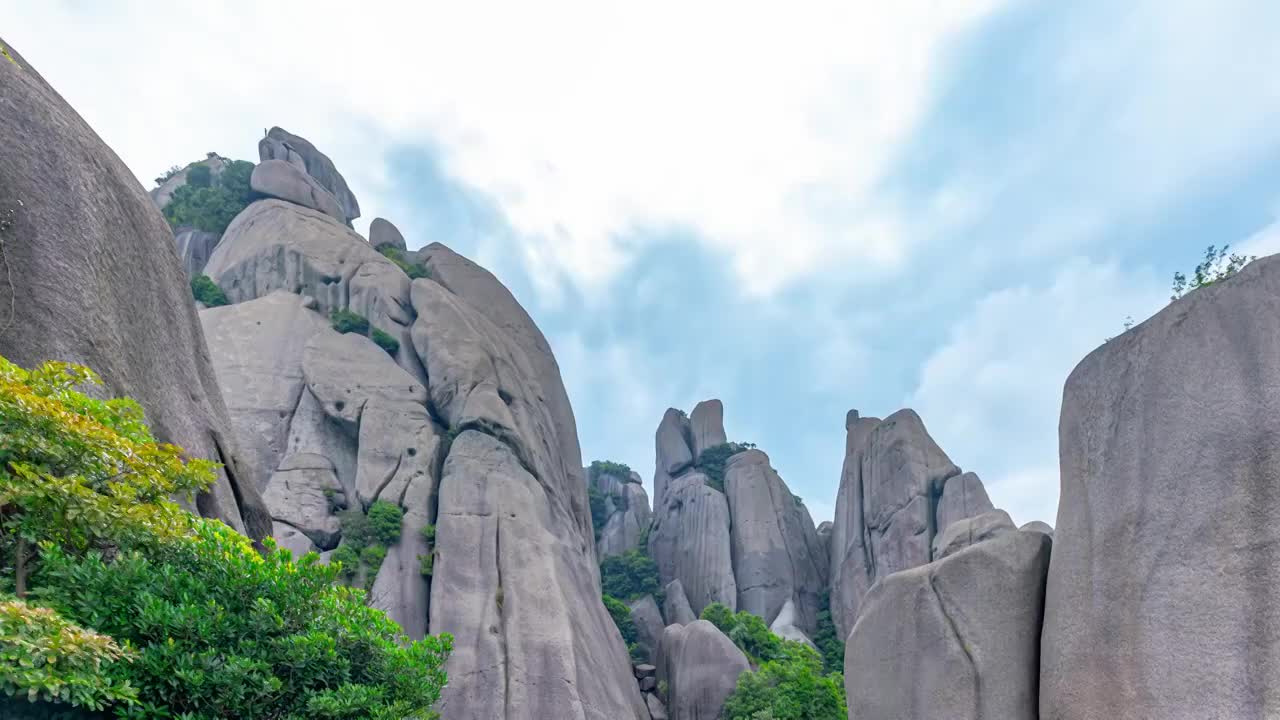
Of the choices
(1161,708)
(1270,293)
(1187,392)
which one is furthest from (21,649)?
(1270,293)

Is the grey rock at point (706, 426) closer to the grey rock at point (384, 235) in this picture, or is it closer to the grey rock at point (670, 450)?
the grey rock at point (670, 450)

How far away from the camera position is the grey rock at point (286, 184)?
45984 millimetres

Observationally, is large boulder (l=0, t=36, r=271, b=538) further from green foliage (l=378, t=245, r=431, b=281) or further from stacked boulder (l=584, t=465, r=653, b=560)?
stacked boulder (l=584, t=465, r=653, b=560)

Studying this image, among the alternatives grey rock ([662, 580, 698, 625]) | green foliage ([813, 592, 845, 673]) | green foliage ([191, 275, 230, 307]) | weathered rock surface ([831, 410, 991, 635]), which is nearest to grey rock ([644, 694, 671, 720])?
green foliage ([813, 592, 845, 673])

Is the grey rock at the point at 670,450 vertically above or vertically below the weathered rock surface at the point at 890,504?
above

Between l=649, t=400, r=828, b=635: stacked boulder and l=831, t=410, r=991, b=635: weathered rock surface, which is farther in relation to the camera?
l=649, t=400, r=828, b=635: stacked boulder

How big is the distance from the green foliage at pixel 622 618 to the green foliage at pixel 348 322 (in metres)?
17.2

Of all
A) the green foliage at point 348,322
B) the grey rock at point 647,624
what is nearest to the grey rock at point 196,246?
the green foliage at point 348,322

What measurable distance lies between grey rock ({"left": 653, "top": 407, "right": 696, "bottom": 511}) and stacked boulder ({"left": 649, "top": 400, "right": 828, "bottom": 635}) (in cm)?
12

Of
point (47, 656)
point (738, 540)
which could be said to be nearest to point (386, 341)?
point (738, 540)

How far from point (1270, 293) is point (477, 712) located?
2245 centimetres

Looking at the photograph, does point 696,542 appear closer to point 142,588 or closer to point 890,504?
point 890,504

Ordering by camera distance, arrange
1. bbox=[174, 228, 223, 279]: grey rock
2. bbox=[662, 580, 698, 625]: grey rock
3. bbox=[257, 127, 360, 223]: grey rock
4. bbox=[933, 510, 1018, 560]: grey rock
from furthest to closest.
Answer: bbox=[257, 127, 360, 223]: grey rock, bbox=[662, 580, 698, 625]: grey rock, bbox=[174, 228, 223, 279]: grey rock, bbox=[933, 510, 1018, 560]: grey rock

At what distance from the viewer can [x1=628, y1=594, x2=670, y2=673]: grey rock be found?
44375mm
